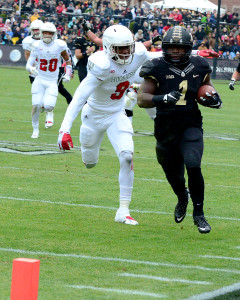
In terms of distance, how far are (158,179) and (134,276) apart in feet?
14.6

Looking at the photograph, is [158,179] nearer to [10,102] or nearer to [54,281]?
[54,281]

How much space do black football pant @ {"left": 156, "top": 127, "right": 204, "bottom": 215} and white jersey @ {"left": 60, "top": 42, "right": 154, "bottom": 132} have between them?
84cm

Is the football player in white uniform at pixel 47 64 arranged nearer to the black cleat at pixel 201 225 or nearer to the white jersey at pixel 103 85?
the white jersey at pixel 103 85

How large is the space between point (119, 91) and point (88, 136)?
50cm

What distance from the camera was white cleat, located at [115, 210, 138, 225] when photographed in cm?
668

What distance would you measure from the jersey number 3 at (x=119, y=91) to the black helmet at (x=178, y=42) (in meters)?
0.89

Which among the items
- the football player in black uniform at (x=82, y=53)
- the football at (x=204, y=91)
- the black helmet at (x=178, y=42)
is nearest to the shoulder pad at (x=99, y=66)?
the black helmet at (x=178, y=42)

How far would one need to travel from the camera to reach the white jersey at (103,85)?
267 inches

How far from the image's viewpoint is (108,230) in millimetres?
6383

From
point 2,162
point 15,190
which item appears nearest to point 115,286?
point 15,190

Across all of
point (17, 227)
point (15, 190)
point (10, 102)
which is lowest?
point (10, 102)

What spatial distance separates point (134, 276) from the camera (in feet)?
16.0

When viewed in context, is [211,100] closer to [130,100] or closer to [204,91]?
[204,91]

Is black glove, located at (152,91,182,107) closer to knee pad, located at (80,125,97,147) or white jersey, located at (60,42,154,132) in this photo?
white jersey, located at (60,42,154,132)
